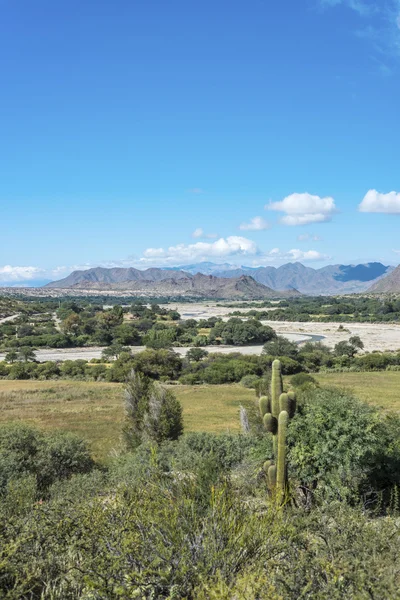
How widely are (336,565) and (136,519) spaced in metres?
3.04

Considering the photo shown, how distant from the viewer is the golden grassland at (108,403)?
30.6 m

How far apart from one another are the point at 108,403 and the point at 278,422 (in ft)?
102

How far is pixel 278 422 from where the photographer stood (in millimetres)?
11891

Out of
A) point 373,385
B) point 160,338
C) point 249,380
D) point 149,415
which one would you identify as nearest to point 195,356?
point 249,380

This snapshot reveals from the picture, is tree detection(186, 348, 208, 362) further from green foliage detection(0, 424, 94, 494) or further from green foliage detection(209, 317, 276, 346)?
green foliage detection(0, 424, 94, 494)

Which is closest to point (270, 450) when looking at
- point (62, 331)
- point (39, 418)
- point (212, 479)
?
point (212, 479)

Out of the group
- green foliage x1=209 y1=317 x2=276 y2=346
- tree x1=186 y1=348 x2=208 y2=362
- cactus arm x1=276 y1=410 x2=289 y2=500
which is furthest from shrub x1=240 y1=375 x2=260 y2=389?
green foliage x1=209 y1=317 x2=276 y2=346

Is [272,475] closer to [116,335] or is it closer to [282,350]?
[282,350]

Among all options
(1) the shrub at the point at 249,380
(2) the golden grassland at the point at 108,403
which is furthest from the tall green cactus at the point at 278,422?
(1) the shrub at the point at 249,380

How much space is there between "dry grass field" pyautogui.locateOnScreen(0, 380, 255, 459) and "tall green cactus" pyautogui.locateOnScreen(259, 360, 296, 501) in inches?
555

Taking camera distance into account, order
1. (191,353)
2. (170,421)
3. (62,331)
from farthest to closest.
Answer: (62,331) < (191,353) < (170,421)

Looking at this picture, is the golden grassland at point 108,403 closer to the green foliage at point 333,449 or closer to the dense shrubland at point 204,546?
the green foliage at point 333,449

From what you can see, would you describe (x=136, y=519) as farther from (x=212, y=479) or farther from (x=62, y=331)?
(x=62, y=331)

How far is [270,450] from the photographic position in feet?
42.3
